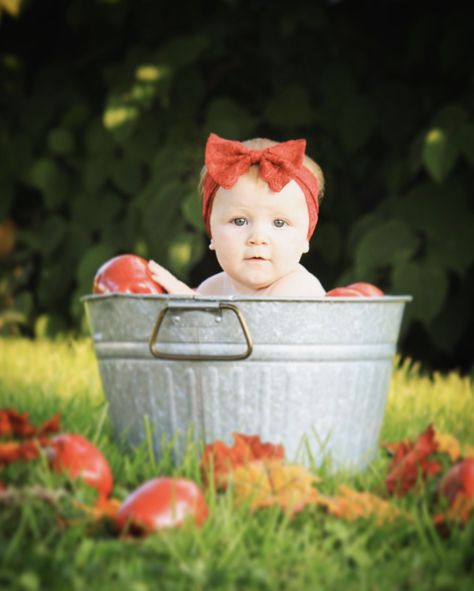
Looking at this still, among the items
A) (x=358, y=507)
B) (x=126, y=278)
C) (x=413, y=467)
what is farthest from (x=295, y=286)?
(x=358, y=507)

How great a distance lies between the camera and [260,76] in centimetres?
353

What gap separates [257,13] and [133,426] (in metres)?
2.02

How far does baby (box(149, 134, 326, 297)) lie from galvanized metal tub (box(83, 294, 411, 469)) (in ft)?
0.60

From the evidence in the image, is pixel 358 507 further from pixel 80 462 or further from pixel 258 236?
pixel 258 236

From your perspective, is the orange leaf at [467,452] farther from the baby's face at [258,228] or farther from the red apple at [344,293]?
the baby's face at [258,228]

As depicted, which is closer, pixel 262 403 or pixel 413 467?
pixel 413 467

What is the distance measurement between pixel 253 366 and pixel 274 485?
0.27 metres

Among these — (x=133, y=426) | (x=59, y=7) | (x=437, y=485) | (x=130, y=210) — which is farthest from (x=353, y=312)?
(x=59, y=7)

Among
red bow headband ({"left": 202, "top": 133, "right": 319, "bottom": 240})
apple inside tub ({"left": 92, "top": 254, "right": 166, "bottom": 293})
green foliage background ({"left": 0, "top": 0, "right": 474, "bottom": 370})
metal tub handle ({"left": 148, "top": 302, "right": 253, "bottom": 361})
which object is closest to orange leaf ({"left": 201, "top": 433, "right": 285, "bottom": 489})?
metal tub handle ({"left": 148, "top": 302, "right": 253, "bottom": 361})

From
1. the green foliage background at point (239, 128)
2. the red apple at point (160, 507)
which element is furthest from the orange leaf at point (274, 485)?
the green foliage background at point (239, 128)

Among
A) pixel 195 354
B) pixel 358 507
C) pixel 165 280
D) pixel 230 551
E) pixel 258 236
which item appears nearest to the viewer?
pixel 230 551

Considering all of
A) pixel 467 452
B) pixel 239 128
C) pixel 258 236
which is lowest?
pixel 467 452

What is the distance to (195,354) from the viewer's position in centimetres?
178

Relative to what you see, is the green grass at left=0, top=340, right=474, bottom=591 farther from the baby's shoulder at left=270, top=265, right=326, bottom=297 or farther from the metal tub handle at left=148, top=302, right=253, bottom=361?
the baby's shoulder at left=270, top=265, right=326, bottom=297
